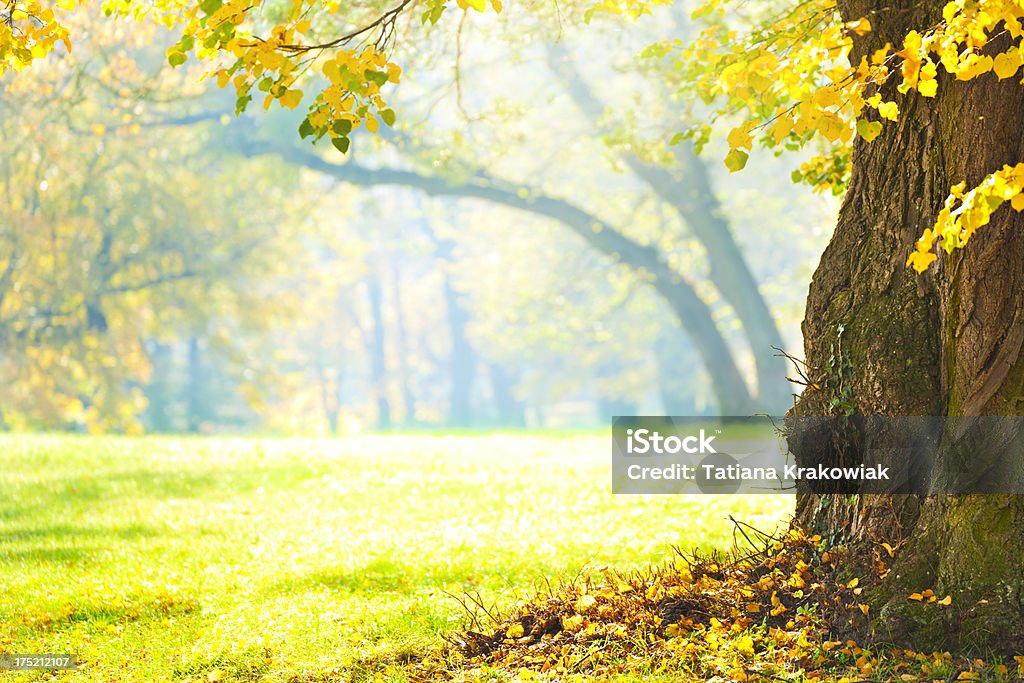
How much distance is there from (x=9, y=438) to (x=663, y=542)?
9608mm

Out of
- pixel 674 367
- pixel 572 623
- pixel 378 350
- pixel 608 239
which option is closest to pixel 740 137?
pixel 572 623

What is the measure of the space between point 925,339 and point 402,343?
45.9 metres

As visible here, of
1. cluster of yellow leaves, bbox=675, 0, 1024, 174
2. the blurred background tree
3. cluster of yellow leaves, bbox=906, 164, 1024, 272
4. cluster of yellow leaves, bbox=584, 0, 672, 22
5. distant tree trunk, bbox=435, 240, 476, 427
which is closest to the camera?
cluster of yellow leaves, bbox=906, 164, 1024, 272

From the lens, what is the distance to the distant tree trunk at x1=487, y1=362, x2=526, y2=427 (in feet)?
158

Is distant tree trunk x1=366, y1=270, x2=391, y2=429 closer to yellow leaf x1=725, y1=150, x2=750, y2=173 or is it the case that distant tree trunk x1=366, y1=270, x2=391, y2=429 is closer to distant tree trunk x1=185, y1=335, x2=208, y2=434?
distant tree trunk x1=185, y1=335, x2=208, y2=434

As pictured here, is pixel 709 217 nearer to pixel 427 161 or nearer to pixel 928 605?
pixel 427 161

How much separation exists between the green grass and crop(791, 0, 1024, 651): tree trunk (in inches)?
79.9

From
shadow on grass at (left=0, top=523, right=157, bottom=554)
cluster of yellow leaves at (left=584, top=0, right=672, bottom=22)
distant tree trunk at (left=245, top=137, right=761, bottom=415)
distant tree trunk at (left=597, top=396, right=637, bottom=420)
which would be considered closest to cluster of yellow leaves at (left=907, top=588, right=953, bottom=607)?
cluster of yellow leaves at (left=584, top=0, right=672, bottom=22)

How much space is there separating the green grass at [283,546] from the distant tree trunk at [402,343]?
37.2m

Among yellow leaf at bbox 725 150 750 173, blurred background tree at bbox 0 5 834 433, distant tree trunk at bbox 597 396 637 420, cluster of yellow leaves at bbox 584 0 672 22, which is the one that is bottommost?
distant tree trunk at bbox 597 396 637 420

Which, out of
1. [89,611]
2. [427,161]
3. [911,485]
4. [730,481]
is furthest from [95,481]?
[427,161]

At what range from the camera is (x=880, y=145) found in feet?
15.5

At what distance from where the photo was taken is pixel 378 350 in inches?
1870

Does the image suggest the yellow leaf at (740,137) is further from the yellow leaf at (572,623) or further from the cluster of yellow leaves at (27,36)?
the cluster of yellow leaves at (27,36)
